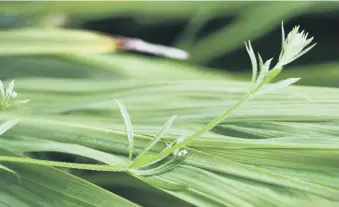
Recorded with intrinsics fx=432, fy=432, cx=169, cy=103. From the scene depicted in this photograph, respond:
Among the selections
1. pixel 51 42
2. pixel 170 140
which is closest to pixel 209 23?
pixel 51 42

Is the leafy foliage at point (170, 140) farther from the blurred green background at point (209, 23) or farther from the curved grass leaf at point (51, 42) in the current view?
the blurred green background at point (209, 23)

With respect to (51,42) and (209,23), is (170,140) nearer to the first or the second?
(51,42)

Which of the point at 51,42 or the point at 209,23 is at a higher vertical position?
the point at 209,23

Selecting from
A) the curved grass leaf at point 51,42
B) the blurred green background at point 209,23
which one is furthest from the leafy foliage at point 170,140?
the blurred green background at point 209,23

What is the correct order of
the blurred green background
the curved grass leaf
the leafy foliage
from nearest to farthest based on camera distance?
1. the leafy foliage
2. the curved grass leaf
3. the blurred green background

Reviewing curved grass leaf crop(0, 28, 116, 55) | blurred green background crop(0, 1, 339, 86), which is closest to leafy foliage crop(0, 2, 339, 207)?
curved grass leaf crop(0, 28, 116, 55)

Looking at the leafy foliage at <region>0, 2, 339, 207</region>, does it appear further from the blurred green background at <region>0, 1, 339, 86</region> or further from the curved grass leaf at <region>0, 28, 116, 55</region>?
the blurred green background at <region>0, 1, 339, 86</region>

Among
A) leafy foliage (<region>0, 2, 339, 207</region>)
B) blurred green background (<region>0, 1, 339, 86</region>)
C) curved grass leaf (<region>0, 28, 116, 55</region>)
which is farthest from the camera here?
blurred green background (<region>0, 1, 339, 86</region>)

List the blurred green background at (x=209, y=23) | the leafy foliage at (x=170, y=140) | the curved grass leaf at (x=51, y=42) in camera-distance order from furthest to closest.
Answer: the blurred green background at (x=209, y=23) < the curved grass leaf at (x=51, y=42) < the leafy foliage at (x=170, y=140)
